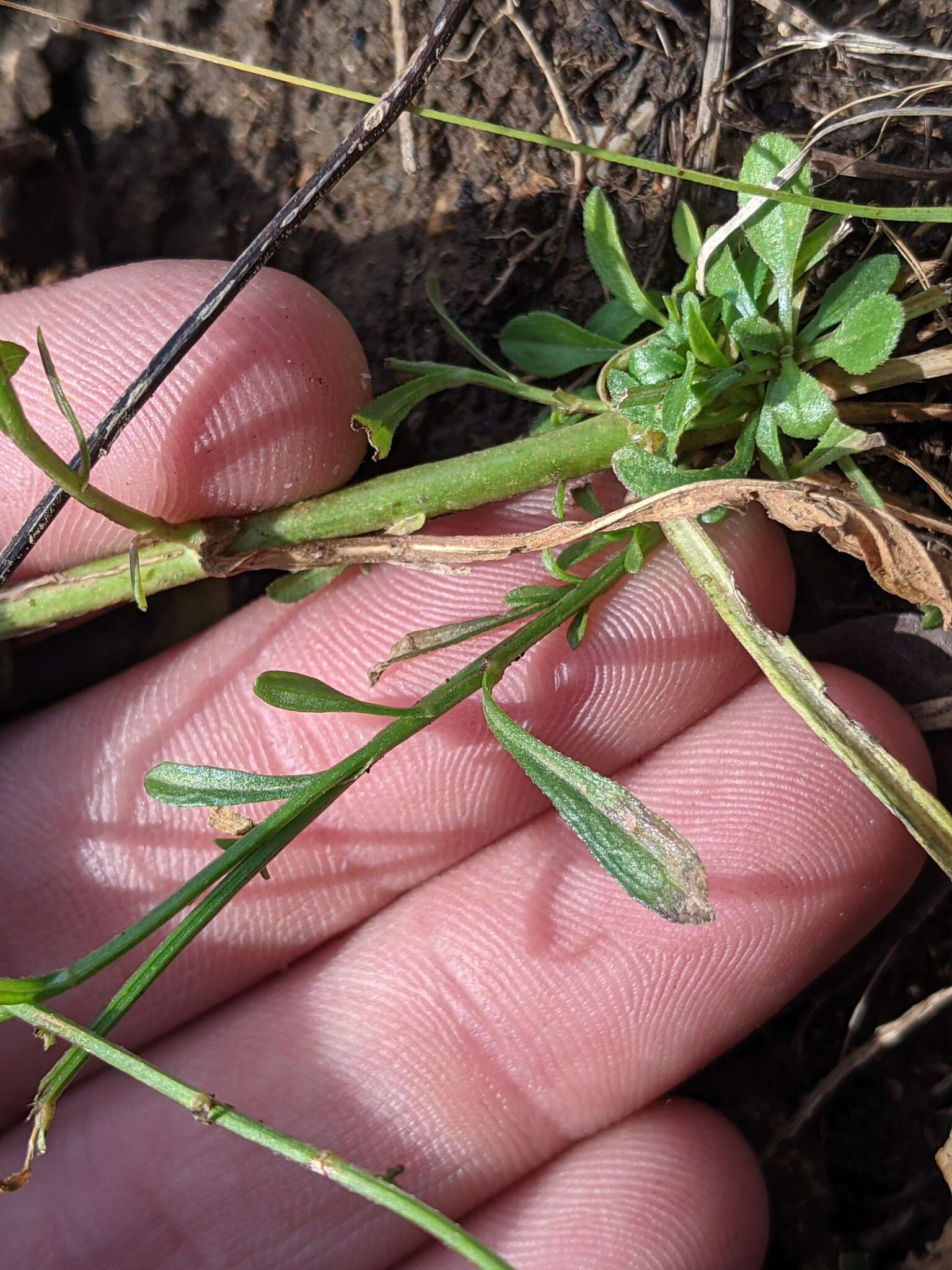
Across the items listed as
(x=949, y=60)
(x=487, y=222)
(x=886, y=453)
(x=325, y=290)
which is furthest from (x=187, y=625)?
(x=949, y=60)

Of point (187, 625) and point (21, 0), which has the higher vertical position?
point (21, 0)

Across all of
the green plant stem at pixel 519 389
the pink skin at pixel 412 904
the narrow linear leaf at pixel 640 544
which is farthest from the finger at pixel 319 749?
the green plant stem at pixel 519 389

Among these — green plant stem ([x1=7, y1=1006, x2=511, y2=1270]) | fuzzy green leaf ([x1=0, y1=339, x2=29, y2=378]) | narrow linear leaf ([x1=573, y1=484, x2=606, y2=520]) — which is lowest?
green plant stem ([x1=7, y1=1006, x2=511, y2=1270])

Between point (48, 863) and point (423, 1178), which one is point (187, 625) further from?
point (423, 1178)

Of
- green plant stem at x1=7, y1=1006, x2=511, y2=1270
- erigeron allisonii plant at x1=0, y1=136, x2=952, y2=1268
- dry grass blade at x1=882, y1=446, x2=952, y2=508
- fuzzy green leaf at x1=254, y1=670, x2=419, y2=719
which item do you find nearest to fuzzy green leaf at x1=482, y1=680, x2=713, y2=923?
erigeron allisonii plant at x1=0, y1=136, x2=952, y2=1268

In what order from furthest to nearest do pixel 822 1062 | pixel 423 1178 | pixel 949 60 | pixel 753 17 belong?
pixel 822 1062 < pixel 423 1178 < pixel 753 17 < pixel 949 60

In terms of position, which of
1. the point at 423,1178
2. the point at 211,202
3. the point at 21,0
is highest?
the point at 21,0

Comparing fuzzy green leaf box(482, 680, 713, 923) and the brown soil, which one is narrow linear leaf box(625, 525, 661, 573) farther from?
the brown soil
